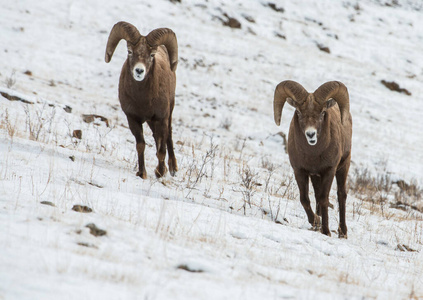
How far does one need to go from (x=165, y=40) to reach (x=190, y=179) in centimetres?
220

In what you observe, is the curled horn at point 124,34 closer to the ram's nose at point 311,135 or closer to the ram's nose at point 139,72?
the ram's nose at point 139,72

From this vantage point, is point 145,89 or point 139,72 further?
point 145,89

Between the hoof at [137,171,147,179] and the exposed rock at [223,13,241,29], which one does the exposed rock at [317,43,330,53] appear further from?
the hoof at [137,171,147,179]

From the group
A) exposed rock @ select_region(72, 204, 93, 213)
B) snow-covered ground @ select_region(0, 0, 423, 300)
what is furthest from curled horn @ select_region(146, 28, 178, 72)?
exposed rock @ select_region(72, 204, 93, 213)

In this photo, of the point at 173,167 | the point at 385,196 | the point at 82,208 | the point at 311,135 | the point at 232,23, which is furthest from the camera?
the point at 232,23

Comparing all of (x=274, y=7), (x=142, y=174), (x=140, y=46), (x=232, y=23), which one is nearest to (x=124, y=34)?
(x=140, y=46)

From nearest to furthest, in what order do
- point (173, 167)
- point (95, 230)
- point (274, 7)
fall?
point (95, 230) < point (173, 167) < point (274, 7)

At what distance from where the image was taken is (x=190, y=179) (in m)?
7.36

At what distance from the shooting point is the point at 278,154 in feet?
44.3

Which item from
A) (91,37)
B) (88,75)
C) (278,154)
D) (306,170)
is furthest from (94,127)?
(91,37)

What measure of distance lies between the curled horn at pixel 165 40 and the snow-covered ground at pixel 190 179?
5.75 ft

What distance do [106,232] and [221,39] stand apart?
72.6 feet

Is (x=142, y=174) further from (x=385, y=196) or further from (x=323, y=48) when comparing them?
(x=323, y=48)

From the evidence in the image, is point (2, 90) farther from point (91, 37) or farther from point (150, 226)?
point (91, 37)
